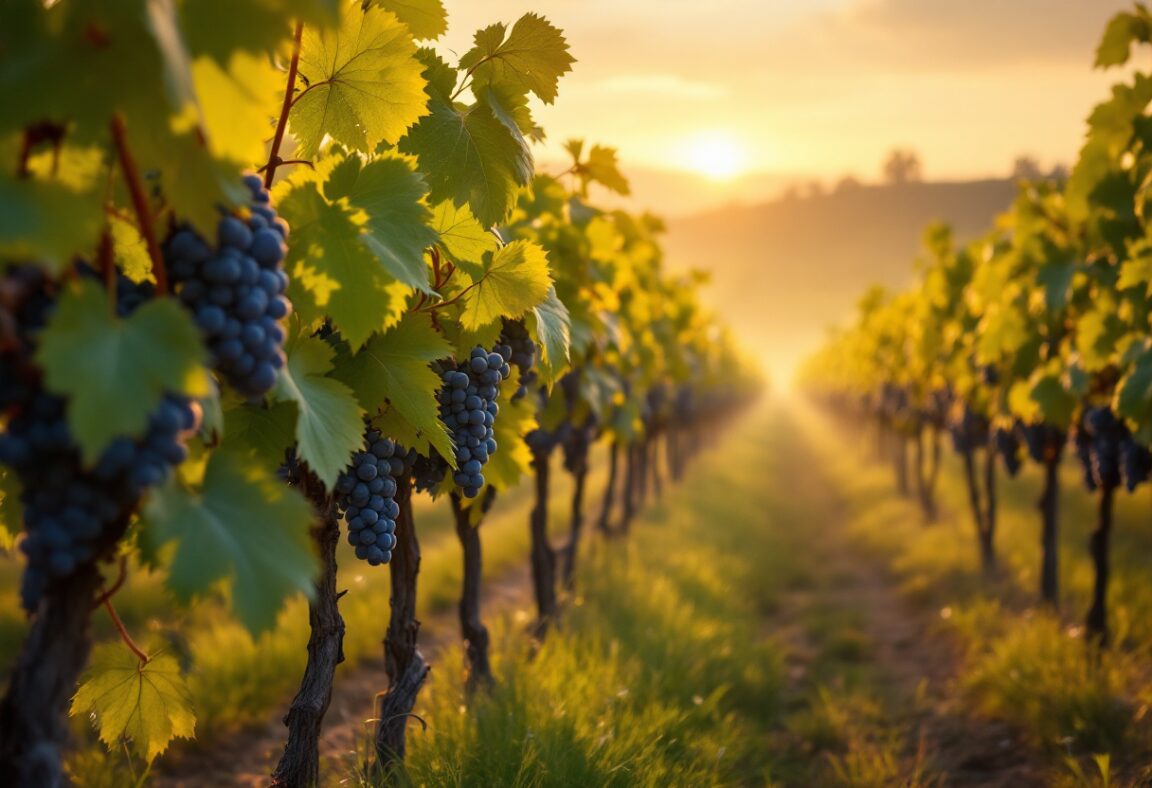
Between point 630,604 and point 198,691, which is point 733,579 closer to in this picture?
point 630,604

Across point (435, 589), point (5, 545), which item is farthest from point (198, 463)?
point (435, 589)

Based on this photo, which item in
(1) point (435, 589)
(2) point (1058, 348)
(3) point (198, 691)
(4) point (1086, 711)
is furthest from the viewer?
(1) point (435, 589)

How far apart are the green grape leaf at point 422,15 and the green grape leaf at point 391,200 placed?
828mm

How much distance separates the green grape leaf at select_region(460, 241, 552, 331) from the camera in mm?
2816

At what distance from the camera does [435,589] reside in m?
9.10

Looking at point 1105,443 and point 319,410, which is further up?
point 319,410

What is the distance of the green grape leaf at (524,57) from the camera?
2.90 m

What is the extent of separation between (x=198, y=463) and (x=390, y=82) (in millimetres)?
1321

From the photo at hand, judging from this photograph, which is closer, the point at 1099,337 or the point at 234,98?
the point at 234,98

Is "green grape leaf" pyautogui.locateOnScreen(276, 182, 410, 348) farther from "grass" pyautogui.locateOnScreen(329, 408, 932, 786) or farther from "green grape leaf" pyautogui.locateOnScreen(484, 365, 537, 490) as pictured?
"grass" pyautogui.locateOnScreen(329, 408, 932, 786)

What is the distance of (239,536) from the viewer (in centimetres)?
170

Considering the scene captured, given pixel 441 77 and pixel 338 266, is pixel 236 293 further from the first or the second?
pixel 441 77

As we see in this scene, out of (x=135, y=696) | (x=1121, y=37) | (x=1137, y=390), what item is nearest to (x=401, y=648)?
(x=135, y=696)

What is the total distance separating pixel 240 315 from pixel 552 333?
4.64ft
